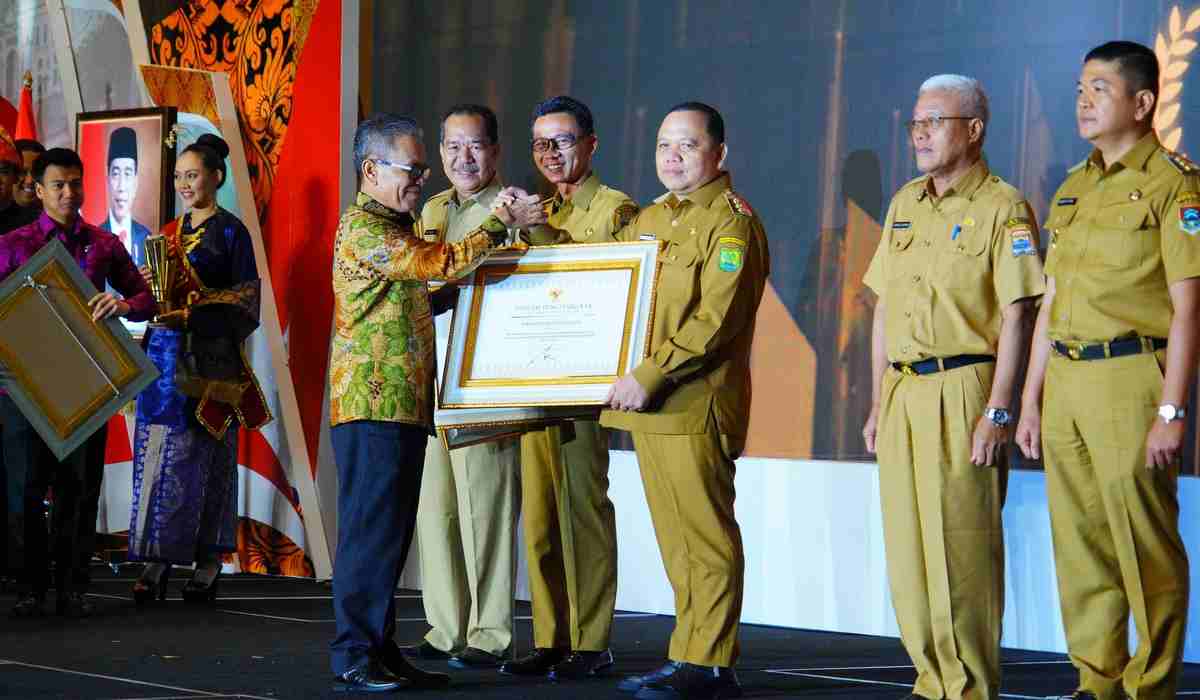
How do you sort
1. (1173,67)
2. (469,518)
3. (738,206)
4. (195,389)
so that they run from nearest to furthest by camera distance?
(738,206)
(469,518)
(1173,67)
(195,389)

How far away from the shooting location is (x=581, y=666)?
433 centimetres

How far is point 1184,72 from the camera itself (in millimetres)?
4832

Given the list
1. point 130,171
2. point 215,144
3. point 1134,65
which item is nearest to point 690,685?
point 1134,65

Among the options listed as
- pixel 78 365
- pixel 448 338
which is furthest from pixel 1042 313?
pixel 78 365

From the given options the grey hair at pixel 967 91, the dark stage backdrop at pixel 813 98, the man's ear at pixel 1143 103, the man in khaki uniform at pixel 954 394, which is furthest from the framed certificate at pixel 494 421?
the dark stage backdrop at pixel 813 98

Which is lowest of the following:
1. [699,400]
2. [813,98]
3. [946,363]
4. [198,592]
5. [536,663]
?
[198,592]

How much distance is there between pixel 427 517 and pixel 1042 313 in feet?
5.88

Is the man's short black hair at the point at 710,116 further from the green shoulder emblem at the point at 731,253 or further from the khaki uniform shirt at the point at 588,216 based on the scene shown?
the khaki uniform shirt at the point at 588,216

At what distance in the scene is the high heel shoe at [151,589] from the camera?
233 inches

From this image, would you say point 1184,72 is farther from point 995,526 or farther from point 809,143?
point 995,526

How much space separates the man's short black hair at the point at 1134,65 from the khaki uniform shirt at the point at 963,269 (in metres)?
0.34

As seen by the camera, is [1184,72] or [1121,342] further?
[1184,72]

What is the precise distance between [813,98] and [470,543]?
2.03 meters

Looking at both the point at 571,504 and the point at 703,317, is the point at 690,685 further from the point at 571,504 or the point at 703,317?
the point at 703,317
